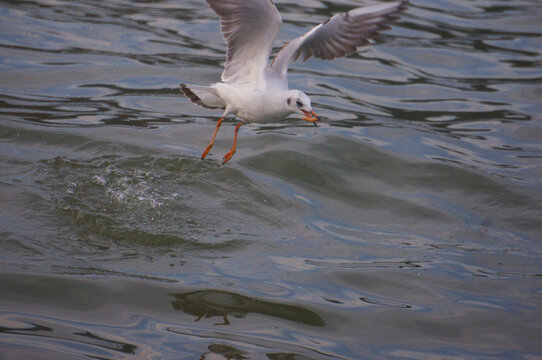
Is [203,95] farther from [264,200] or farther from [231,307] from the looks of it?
[231,307]

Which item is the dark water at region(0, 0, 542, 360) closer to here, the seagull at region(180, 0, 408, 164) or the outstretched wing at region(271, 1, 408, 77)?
the seagull at region(180, 0, 408, 164)

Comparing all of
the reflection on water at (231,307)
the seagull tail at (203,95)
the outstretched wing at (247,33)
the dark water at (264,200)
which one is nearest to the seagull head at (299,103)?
the outstretched wing at (247,33)

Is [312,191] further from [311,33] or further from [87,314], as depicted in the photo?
[87,314]

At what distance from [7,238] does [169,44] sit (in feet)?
23.3

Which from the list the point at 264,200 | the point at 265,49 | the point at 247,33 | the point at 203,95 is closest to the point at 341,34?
the point at 265,49

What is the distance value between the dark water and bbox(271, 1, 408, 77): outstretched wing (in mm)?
1622

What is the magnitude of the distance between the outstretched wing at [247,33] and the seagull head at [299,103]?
1.57 ft

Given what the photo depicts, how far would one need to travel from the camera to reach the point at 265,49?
7.07m

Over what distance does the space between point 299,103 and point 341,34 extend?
1020mm

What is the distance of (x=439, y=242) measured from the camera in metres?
7.75

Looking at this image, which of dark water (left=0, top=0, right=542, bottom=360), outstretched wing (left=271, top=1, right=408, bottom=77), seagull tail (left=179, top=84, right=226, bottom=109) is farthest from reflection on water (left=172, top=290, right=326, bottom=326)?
outstretched wing (left=271, top=1, right=408, bottom=77)

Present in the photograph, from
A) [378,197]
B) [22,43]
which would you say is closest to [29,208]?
[378,197]

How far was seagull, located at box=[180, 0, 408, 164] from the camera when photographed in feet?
22.2

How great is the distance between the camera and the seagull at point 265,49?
22.2 ft
